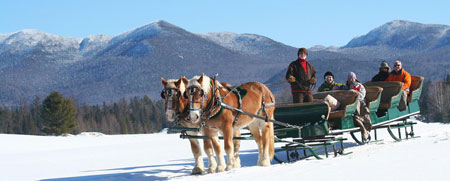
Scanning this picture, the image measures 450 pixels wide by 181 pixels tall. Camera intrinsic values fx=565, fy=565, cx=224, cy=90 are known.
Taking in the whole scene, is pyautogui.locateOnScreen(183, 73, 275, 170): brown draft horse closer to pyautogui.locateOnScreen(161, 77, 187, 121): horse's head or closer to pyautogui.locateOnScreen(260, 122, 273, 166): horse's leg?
pyautogui.locateOnScreen(260, 122, 273, 166): horse's leg

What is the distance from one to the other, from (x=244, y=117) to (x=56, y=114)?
47405 millimetres

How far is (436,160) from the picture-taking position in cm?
785

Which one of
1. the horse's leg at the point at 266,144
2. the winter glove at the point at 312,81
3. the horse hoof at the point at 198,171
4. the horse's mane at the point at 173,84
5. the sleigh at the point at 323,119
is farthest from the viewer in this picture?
the winter glove at the point at 312,81

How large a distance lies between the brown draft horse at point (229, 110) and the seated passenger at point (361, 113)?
2.45m

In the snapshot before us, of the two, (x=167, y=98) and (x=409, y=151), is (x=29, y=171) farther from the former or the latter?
(x=409, y=151)

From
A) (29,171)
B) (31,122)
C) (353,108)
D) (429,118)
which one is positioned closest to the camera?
(353,108)

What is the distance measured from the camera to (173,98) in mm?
8375

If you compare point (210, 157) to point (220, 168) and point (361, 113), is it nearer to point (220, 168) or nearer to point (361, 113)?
point (220, 168)

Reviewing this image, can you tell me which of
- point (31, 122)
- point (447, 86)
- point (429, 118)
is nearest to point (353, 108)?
point (429, 118)

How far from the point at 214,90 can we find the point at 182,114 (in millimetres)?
614

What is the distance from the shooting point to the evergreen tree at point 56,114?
53438 millimetres

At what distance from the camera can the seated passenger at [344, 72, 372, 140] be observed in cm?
1154

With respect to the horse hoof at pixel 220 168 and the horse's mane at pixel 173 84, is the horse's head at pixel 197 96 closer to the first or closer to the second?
the horse's mane at pixel 173 84

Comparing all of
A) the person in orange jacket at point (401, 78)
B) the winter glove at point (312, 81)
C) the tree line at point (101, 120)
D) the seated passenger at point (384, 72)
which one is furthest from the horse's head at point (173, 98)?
the tree line at point (101, 120)
